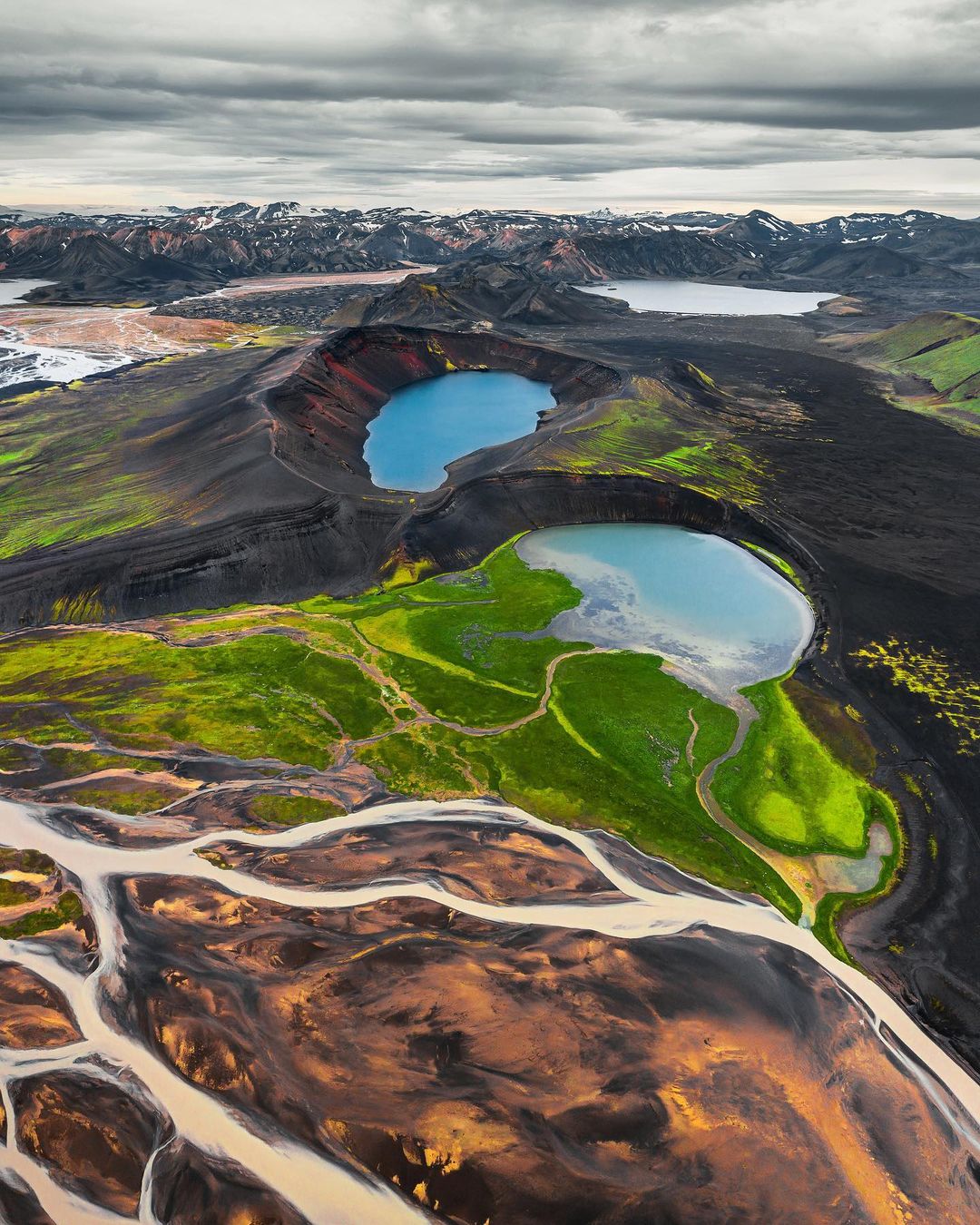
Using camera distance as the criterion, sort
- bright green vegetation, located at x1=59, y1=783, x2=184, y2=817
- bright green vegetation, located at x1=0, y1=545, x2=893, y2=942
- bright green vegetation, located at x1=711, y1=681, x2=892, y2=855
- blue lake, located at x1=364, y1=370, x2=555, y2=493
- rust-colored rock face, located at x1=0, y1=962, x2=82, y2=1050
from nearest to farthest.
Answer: rust-colored rock face, located at x1=0, y1=962, x2=82, y2=1050 < bright green vegetation, located at x1=59, y1=783, x2=184, y2=817 < bright green vegetation, located at x1=711, y1=681, x2=892, y2=855 < bright green vegetation, located at x1=0, y1=545, x2=893, y2=942 < blue lake, located at x1=364, y1=370, x2=555, y2=493

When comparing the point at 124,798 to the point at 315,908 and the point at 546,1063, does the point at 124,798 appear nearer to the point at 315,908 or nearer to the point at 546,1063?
the point at 315,908

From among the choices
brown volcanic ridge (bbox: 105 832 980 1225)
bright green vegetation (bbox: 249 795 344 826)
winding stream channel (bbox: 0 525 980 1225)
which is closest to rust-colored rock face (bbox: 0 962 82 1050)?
winding stream channel (bbox: 0 525 980 1225)

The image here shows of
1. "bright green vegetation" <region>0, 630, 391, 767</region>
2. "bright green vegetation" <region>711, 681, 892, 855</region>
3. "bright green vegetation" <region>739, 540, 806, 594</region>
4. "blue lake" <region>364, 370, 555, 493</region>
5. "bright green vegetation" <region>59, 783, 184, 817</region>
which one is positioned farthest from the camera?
"blue lake" <region>364, 370, 555, 493</region>

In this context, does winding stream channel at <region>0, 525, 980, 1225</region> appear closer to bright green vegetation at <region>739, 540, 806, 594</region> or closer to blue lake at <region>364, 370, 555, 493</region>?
bright green vegetation at <region>739, 540, 806, 594</region>

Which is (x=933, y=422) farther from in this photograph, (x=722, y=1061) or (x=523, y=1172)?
(x=523, y=1172)

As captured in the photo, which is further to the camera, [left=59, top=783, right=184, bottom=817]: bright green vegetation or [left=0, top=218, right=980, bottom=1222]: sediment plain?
[left=59, top=783, right=184, bottom=817]: bright green vegetation

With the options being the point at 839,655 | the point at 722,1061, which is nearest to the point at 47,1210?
the point at 722,1061

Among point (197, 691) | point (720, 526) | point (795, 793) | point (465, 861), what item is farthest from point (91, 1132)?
point (720, 526)
